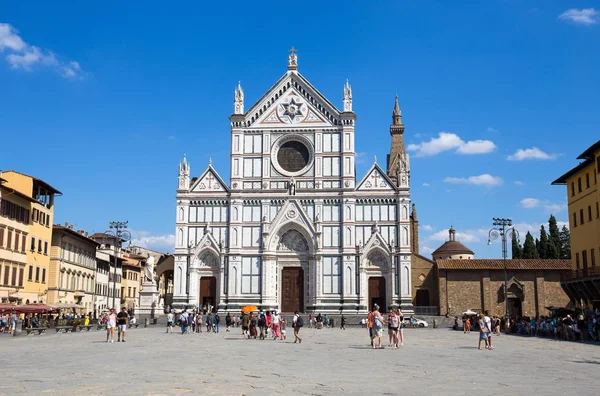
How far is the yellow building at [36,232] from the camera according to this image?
49.2 meters

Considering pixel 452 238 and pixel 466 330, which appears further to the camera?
pixel 452 238

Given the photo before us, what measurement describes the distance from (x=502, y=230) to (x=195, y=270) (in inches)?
1034

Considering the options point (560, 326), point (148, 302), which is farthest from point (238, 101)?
point (560, 326)

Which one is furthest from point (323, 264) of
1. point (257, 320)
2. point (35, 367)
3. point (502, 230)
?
point (35, 367)

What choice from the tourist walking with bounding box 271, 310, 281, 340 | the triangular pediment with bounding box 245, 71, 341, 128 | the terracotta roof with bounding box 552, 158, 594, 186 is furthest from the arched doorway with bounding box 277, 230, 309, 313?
the tourist walking with bounding box 271, 310, 281, 340

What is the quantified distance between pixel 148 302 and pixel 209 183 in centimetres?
1177

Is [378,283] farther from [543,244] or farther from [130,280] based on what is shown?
[130,280]

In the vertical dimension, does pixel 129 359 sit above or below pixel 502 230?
below

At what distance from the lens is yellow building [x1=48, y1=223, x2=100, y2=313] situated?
178 feet

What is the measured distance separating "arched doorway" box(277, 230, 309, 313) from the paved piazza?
3365cm

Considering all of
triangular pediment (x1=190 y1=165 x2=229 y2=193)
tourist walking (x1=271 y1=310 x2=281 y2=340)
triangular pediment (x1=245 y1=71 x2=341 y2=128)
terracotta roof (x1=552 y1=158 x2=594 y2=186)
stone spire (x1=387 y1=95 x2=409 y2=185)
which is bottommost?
tourist walking (x1=271 y1=310 x2=281 y2=340)

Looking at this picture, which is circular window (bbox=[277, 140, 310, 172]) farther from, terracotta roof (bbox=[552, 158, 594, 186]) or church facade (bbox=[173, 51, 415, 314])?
terracotta roof (bbox=[552, 158, 594, 186])

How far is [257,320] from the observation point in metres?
34.3

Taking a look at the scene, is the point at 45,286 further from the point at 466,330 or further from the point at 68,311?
the point at 466,330
